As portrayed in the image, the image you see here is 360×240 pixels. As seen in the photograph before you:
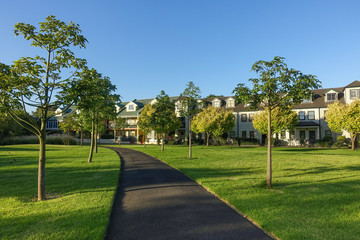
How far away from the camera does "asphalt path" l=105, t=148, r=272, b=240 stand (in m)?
4.55

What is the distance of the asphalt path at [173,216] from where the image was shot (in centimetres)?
455

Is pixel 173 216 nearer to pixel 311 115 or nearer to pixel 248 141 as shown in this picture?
pixel 248 141

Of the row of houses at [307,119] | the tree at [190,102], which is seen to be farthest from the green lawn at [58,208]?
the row of houses at [307,119]

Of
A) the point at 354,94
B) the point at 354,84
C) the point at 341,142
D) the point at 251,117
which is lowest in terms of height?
the point at 341,142

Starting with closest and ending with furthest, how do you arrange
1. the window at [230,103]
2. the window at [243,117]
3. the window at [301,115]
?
the window at [301,115]
the window at [243,117]
the window at [230,103]

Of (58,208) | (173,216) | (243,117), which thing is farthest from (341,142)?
(58,208)

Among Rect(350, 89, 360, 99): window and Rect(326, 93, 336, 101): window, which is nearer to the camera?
Rect(350, 89, 360, 99): window

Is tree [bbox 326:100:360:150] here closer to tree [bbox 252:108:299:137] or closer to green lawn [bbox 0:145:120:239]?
tree [bbox 252:108:299:137]

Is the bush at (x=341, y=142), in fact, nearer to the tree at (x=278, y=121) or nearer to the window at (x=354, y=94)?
the window at (x=354, y=94)

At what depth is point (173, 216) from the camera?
17.9ft

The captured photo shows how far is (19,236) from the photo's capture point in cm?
430

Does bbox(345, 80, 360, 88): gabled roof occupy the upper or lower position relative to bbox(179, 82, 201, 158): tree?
upper

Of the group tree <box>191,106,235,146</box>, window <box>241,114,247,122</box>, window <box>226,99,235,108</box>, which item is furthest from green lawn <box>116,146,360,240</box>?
window <box>226,99,235,108</box>

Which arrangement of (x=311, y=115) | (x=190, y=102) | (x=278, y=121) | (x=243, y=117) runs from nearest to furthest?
(x=190, y=102)
(x=278, y=121)
(x=311, y=115)
(x=243, y=117)
